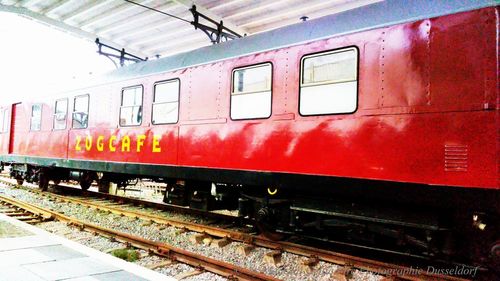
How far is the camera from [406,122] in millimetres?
4051

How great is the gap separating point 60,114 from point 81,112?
4.27 feet

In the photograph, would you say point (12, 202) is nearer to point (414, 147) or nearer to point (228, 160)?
point (228, 160)

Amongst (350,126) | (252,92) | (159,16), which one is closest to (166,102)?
(252,92)

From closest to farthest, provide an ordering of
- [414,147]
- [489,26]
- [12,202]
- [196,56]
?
[489,26] → [414,147] → [196,56] → [12,202]

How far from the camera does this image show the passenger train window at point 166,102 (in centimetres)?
684

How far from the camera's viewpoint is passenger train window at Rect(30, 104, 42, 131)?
11.1m

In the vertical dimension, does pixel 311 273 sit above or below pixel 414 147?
below

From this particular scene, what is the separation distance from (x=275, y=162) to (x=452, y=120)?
7.58 ft

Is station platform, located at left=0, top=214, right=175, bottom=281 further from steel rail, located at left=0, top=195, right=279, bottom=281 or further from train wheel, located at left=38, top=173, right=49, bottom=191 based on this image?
train wheel, located at left=38, top=173, right=49, bottom=191

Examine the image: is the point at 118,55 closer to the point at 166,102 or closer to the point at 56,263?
the point at 166,102

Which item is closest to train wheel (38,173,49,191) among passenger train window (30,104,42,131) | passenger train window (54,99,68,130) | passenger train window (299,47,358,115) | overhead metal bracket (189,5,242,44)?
passenger train window (30,104,42,131)

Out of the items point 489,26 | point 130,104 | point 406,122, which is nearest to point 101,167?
point 130,104

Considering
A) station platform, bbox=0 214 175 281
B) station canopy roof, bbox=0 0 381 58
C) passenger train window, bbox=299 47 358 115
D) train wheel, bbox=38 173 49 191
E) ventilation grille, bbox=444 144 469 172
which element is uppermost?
station canopy roof, bbox=0 0 381 58

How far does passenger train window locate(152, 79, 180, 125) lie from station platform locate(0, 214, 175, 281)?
2.77 meters
